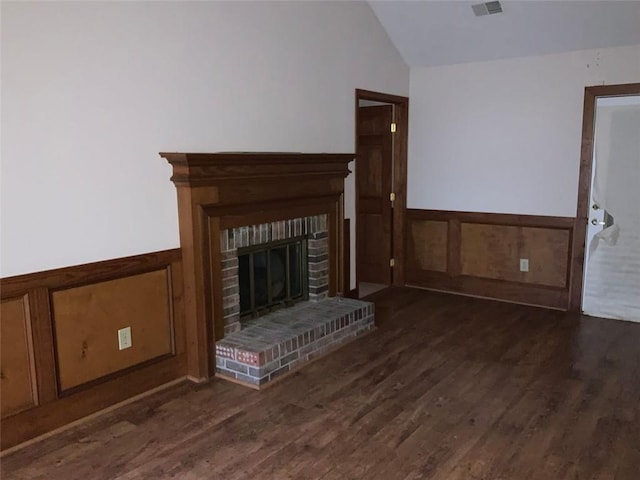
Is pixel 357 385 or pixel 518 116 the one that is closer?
pixel 357 385

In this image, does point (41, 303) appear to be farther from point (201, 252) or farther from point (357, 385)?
point (357, 385)

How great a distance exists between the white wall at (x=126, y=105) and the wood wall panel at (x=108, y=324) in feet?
0.64

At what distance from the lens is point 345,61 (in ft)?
15.2

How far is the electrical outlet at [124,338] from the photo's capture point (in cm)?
310

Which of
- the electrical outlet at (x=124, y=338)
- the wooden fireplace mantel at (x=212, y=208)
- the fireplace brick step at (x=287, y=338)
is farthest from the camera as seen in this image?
the fireplace brick step at (x=287, y=338)

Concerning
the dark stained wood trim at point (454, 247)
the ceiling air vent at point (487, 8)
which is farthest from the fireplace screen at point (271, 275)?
the ceiling air vent at point (487, 8)

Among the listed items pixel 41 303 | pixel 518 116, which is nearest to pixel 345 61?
pixel 518 116

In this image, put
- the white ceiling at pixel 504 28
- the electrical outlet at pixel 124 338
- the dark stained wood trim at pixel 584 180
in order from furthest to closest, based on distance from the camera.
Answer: the dark stained wood trim at pixel 584 180, the white ceiling at pixel 504 28, the electrical outlet at pixel 124 338

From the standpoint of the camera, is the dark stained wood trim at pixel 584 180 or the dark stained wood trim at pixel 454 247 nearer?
the dark stained wood trim at pixel 584 180

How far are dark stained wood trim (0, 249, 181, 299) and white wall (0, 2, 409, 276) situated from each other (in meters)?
0.04

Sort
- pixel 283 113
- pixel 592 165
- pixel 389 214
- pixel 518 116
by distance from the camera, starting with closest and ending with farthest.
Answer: pixel 283 113 → pixel 592 165 → pixel 518 116 → pixel 389 214

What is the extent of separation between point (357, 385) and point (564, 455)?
1210 mm

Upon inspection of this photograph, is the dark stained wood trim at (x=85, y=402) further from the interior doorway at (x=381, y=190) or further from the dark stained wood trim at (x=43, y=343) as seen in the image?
the interior doorway at (x=381, y=190)

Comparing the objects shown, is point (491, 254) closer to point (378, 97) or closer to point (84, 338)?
point (378, 97)
